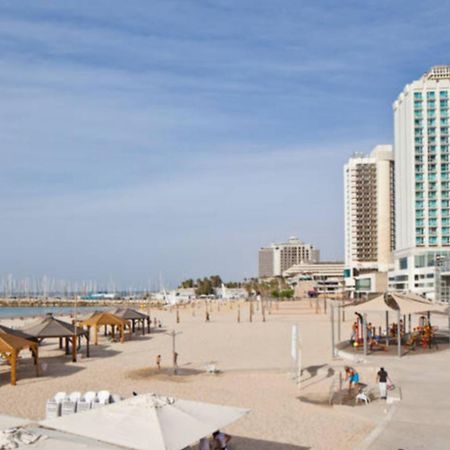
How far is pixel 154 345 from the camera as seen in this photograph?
119 ft

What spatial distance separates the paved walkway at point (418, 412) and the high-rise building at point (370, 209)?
12200 cm

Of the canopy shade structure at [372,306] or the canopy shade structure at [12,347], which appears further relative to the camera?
the canopy shade structure at [372,306]

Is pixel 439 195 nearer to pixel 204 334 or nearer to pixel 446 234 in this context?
pixel 446 234

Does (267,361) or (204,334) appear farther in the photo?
(204,334)

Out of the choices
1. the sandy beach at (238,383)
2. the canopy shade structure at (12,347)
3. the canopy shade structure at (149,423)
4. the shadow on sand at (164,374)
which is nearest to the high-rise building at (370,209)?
the sandy beach at (238,383)

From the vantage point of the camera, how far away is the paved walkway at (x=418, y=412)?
13.1 meters

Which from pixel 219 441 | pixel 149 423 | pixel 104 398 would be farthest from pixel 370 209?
pixel 149 423

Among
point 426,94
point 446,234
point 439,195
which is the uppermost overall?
point 426,94

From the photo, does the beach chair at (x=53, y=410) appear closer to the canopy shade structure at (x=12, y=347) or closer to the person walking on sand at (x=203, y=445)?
the person walking on sand at (x=203, y=445)

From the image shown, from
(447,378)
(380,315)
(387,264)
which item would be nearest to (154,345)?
(447,378)

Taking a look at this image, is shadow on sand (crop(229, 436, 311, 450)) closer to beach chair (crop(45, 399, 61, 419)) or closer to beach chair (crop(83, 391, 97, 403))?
beach chair (crop(83, 391, 97, 403))

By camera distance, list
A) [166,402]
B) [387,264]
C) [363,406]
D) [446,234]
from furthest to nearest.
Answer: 1. [387,264]
2. [446,234]
3. [363,406]
4. [166,402]

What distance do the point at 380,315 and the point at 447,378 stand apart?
134 feet

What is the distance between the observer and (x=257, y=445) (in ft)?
45.3
